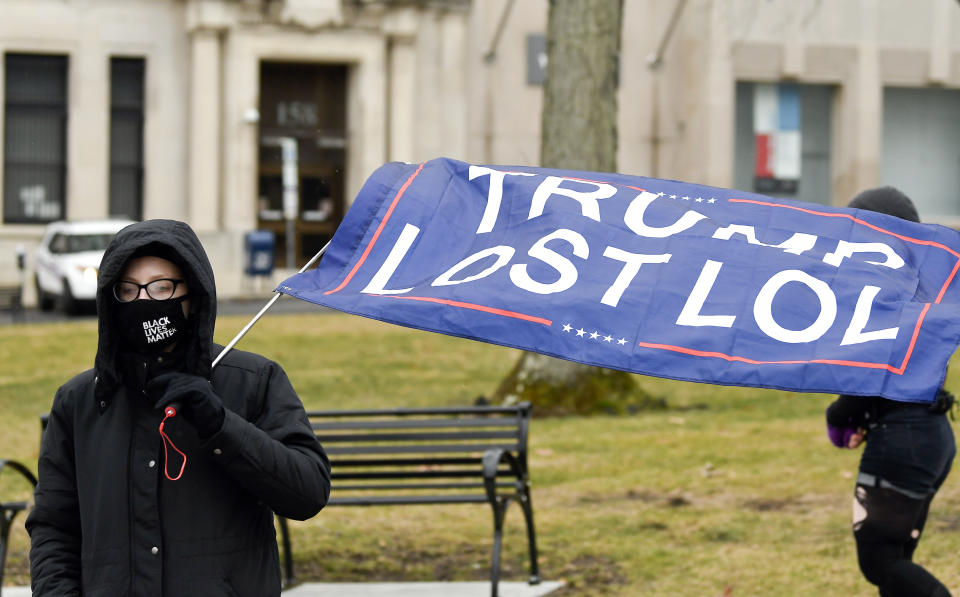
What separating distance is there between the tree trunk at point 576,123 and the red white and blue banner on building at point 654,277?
886 centimetres

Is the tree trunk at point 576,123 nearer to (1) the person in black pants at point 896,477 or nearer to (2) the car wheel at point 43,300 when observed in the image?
(1) the person in black pants at point 896,477

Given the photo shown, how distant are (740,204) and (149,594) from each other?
2.30 meters

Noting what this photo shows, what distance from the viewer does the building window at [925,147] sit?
125 ft

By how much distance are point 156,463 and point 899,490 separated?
9.12ft

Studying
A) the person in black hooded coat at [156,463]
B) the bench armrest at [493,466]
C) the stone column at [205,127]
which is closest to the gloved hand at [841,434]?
the bench armrest at [493,466]

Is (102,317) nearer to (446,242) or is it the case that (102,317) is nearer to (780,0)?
(446,242)

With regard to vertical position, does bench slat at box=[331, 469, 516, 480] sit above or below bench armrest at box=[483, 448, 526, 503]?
below

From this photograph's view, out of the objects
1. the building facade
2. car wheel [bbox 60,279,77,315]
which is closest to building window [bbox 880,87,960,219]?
the building facade

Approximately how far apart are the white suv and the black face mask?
Answer: 23265mm

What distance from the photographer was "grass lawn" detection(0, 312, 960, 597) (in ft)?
25.3

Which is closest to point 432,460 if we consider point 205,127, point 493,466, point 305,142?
point 493,466

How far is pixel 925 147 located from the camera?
3866cm

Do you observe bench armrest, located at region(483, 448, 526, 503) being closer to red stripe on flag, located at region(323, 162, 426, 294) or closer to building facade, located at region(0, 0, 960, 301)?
red stripe on flag, located at region(323, 162, 426, 294)

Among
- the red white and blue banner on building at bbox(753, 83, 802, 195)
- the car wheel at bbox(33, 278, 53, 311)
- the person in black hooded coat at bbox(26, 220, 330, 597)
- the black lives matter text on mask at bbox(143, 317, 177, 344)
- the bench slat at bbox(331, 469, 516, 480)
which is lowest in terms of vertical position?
the car wheel at bbox(33, 278, 53, 311)
